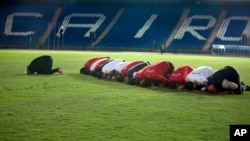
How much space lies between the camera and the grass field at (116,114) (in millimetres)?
4336

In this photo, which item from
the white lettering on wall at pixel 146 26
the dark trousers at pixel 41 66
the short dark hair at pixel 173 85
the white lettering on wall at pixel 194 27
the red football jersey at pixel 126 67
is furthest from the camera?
the white lettering on wall at pixel 146 26

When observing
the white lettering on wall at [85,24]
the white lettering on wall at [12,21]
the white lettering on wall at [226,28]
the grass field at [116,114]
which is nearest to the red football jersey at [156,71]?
the grass field at [116,114]

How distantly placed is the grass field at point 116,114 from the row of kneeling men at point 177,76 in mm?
254

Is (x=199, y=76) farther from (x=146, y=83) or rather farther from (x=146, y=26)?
(x=146, y=26)

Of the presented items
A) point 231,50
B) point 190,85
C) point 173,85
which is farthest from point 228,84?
point 231,50

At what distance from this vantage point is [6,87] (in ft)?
28.7

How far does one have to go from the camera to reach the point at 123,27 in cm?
4312

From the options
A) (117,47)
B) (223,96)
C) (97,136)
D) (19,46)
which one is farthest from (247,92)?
(19,46)

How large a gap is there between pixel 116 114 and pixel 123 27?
38004mm

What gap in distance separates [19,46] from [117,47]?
11607mm

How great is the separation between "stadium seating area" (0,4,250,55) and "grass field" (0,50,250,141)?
31500 millimetres

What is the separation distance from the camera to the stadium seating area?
40.2 meters

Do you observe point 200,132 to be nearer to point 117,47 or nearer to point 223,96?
point 223,96

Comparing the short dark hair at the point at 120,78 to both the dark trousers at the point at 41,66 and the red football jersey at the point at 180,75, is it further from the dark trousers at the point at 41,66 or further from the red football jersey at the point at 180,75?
the dark trousers at the point at 41,66
